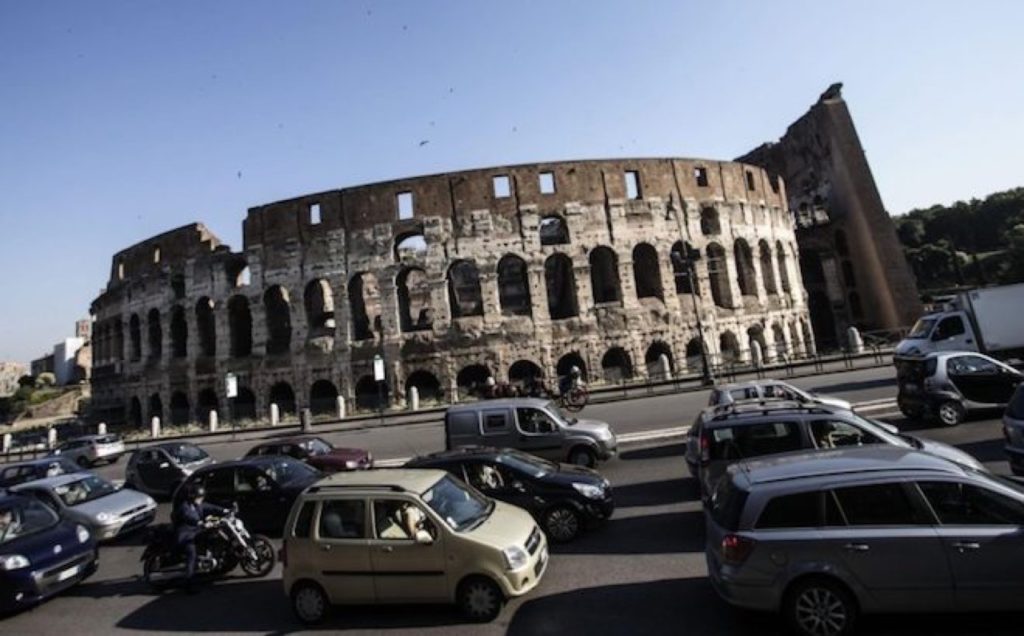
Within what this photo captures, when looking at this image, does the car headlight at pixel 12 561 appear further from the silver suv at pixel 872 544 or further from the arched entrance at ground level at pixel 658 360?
the arched entrance at ground level at pixel 658 360

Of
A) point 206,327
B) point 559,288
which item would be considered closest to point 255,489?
point 559,288

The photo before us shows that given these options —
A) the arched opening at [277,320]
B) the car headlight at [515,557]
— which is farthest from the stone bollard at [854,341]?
the arched opening at [277,320]

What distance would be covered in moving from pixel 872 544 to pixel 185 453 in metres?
14.9

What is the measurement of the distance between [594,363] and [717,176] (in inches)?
568

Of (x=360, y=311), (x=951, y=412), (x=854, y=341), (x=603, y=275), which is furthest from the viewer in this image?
(x=603, y=275)

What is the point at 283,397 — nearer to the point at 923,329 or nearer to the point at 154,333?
the point at 154,333

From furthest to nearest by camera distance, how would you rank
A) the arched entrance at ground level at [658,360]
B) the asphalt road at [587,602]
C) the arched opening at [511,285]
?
1. the arched opening at [511,285]
2. the arched entrance at ground level at [658,360]
3. the asphalt road at [587,602]

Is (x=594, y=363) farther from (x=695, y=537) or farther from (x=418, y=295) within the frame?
(x=695, y=537)

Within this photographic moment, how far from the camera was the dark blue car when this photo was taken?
23.5 feet

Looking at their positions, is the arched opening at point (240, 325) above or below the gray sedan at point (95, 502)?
above

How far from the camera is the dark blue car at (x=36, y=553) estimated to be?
7.15 m

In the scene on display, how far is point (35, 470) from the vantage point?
47.6 ft

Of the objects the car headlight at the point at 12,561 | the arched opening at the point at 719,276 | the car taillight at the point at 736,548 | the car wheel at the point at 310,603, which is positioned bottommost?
the car wheel at the point at 310,603

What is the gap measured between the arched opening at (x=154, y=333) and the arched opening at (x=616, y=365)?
2754 centimetres
